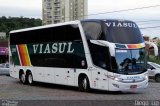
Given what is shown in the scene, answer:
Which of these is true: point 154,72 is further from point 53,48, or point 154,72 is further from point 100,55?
point 100,55

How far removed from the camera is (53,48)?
86.3ft

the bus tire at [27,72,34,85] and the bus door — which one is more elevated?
the bus door

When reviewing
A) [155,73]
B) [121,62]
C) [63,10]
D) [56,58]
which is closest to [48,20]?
[63,10]

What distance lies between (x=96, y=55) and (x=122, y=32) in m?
1.67

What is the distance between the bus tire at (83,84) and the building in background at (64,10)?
40396 mm

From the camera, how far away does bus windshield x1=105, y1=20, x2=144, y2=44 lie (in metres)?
22.3

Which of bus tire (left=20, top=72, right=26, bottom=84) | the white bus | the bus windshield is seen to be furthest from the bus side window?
bus tire (left=20, top=72, right=26, bottom=84)

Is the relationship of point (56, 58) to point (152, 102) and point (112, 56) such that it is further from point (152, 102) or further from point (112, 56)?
point (152, 102)

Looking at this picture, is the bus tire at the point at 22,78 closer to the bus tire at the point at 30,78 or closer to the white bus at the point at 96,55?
the bus tire at the point at 30,78

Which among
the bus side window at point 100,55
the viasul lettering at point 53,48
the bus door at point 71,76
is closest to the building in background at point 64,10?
the viasul lettering at point 53,48

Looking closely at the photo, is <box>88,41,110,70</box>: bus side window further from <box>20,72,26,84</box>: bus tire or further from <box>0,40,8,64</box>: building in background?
<box>0,40,8,64</box>: building in background

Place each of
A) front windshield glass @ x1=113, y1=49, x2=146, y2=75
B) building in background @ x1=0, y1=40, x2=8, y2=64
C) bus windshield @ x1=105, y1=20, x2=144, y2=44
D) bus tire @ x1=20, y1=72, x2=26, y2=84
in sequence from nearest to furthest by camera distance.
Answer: front windshield glass @ x1=113, y1=49, x2=146, y2=75
bus windshield @ x1=105, y1=20, x2=144, y2=44
bus tire @ x1=20, y1=72, x2=26, y2=84
building in background @ x1=0, y1=40, x2=8, y2=64

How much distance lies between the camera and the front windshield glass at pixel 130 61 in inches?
860

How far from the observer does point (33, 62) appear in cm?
2897
